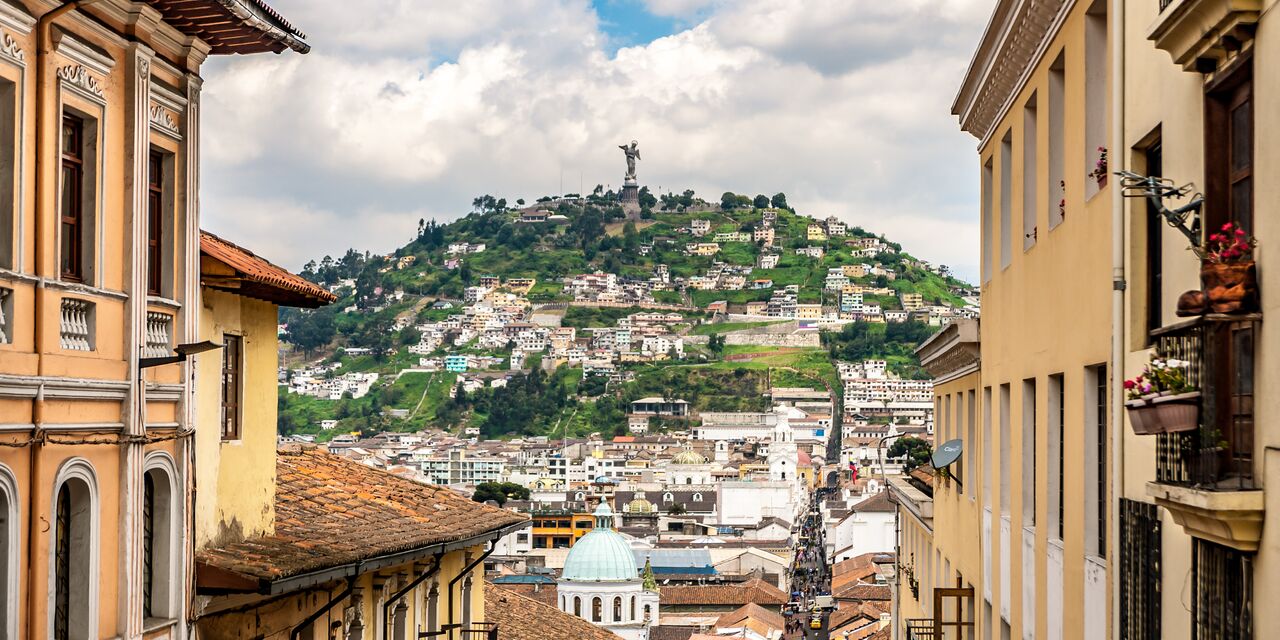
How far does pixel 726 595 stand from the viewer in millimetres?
109000

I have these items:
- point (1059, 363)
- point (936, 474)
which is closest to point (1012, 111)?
point (1059, 363)

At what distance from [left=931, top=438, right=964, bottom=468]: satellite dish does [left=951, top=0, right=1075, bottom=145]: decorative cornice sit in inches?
147

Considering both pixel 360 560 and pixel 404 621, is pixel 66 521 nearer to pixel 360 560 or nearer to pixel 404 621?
pixel 360 560

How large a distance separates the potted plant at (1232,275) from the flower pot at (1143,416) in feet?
2.41

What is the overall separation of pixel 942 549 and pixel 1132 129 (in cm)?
1396

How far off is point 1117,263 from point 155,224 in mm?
6062

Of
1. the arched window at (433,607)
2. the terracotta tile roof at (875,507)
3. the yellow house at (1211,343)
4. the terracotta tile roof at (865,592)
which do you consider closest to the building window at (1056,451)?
the yellow house at (1211,343)

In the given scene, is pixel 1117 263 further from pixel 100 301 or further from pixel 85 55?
pixel 85 55

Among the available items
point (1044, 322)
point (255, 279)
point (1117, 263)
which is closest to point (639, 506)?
point (1044, 322)

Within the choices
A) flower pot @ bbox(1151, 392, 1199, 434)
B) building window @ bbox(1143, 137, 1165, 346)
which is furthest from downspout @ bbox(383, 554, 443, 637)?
flower pot @ bbox(1151, 392, 1199, 434)

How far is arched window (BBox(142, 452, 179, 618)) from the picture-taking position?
36.5 feet

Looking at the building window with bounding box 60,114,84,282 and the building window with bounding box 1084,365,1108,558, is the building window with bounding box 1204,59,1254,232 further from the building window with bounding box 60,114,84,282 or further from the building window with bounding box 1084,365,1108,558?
the building window with bounding box 60,114,84,282

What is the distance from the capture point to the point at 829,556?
13638 centimetres

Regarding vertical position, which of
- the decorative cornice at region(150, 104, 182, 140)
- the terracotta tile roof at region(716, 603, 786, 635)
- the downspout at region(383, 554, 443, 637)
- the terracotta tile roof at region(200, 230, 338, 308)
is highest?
the decorative cornice at region(150, 104, 182, 140)
